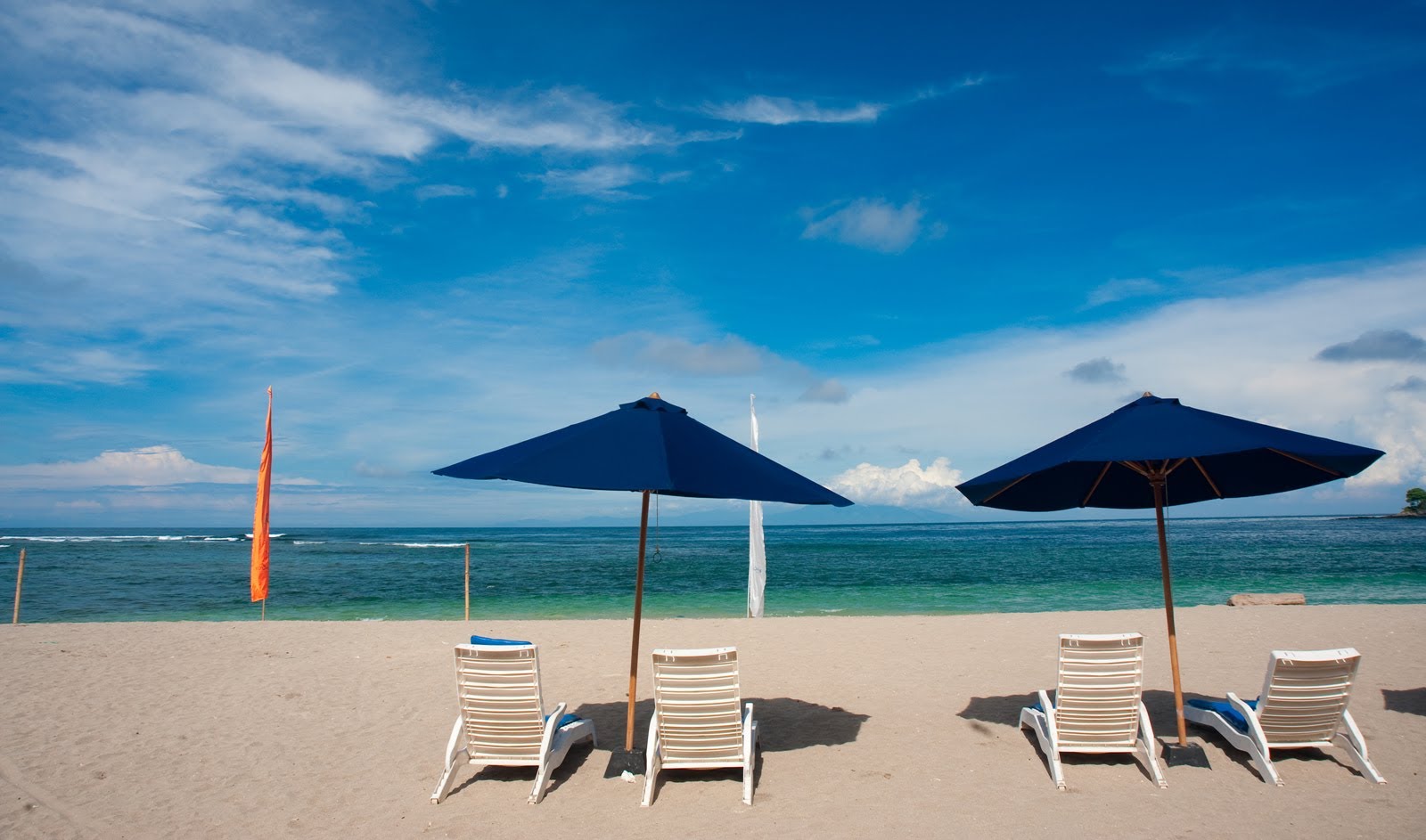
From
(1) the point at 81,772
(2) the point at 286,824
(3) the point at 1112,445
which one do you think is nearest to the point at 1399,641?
(3) the point at 1112,445

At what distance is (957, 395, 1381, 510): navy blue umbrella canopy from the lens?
4508 mm

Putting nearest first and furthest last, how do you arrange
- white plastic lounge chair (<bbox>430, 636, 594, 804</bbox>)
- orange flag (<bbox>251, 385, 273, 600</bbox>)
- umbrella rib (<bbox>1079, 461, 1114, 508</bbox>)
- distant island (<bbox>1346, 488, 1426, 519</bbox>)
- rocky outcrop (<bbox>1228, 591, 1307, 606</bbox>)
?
white plastic lounge chair (<bbox>430, 636, 594, 804</bbox>) < umbrella rib (<bbox>1079, 461, 1114, 508</bbox>) < orange flag (<bbox>251, 385, 273, 600</bbox>) < rocky outcrop (<bbox>1228, 591, 1307, 606</bbox>) < distant island (<bbox>1346, 488, 1426, 519</bbox>)

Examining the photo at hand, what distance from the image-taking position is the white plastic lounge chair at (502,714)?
15.0ft

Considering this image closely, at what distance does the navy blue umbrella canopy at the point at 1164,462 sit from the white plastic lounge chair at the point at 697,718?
2179 millimetres

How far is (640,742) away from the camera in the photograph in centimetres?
565

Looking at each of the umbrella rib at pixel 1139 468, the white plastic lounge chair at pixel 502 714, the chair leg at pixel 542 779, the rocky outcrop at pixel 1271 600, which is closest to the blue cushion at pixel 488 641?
the white plastic lounge chair at pixel 502 714

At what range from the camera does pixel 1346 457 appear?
Answer: 4.57 m

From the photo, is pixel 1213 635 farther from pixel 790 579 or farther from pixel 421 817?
pixel 790 579

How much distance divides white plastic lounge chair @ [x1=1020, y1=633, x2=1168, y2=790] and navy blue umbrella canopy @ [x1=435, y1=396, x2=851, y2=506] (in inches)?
64.7

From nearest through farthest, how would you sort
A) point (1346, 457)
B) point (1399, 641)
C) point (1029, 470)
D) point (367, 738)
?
point (1346, 457)
point (1029, 470)
point (367, 738)
point (1399, 641)

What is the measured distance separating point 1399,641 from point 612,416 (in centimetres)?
988

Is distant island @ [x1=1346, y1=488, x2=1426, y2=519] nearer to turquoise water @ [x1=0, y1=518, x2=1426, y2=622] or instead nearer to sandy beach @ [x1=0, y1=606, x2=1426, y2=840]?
turquoise water @ [x1=0, y1=518, x2=1426, y2=622]

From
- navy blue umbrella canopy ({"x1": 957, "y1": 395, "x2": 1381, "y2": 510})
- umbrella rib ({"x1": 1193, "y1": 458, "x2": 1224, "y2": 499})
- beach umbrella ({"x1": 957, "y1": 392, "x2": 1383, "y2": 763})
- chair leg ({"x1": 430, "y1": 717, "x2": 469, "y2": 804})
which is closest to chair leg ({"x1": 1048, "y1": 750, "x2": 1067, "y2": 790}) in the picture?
beach umbrella ({"x1": 957, "y1": 392, "x2": 1383, "y2": 763})

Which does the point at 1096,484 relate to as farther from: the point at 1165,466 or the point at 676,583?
the point at 676,583
